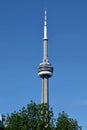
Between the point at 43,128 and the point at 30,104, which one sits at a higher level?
the point at 30,104

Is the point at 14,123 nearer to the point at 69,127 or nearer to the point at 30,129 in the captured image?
the point at 30,129

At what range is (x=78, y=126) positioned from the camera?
9925cm

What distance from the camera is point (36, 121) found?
3693 inches

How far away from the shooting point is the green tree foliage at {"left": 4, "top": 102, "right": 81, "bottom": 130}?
305ft

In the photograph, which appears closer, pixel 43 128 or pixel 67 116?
pixel 43 128

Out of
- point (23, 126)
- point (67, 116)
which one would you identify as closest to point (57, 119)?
point (67, 116)

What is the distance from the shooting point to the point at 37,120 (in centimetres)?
9412

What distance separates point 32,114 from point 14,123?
4.73m

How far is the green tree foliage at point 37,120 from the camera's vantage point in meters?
93.1

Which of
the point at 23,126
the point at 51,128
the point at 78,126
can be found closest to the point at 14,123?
the point at 23,126

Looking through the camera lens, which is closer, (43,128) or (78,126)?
(43,128)

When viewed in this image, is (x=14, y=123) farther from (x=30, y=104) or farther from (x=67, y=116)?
(x=67, y=116)

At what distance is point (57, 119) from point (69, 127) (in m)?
3.49

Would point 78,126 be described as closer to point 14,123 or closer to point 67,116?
point 67,116
